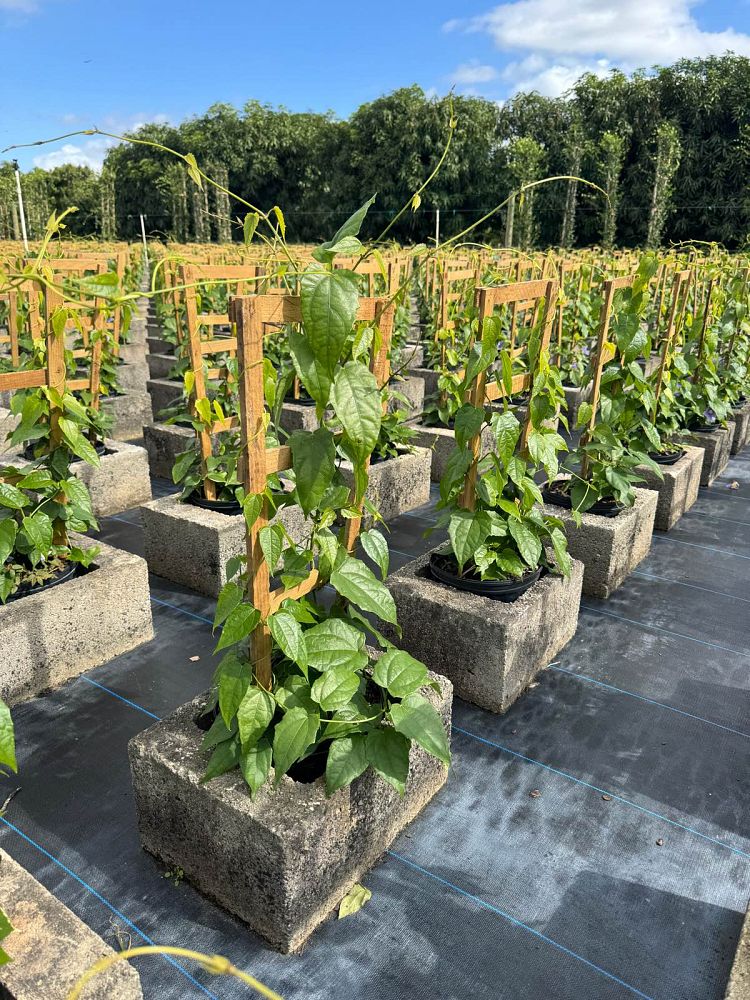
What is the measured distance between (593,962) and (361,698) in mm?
795

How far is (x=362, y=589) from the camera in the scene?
176 cm

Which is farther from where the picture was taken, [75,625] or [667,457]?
[667,457]

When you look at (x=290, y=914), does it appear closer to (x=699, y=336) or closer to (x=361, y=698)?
(x=361, y=698)

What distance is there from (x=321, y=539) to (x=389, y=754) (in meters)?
0.54

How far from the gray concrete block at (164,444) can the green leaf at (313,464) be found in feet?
10.1

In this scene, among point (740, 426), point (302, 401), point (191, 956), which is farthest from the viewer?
point (740, 426)

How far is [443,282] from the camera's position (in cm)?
539

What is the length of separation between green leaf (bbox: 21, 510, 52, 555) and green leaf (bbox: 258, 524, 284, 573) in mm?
1175

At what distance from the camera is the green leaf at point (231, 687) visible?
167cm

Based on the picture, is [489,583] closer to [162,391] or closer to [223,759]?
[223,759]

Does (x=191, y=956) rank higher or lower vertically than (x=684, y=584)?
higher

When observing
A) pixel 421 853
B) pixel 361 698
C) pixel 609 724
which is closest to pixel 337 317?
pixel 361 698

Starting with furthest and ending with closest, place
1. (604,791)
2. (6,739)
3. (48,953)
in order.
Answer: (604,791), (48,953), (6,739)

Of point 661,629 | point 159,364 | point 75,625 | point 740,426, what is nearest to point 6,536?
point 75,625
